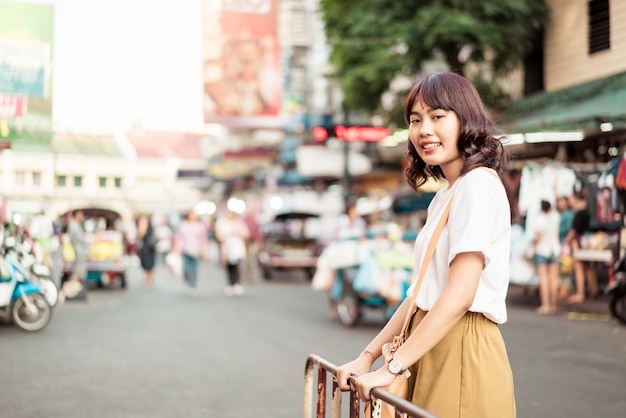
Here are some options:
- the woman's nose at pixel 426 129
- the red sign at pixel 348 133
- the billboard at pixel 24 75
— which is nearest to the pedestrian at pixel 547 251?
the billboard at pixel 24 75

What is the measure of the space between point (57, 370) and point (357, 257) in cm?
483

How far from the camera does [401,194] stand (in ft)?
75.0

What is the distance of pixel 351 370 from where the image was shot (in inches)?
94.2

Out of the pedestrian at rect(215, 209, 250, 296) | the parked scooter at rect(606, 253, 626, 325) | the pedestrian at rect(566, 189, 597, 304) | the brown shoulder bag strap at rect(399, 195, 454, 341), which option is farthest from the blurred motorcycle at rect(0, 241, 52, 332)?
the brown shoulder bag strap at rect(399, 195, 454, 341)

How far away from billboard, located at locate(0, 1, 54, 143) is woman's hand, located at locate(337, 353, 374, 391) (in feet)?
44.3

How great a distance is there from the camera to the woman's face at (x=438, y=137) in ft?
7.54

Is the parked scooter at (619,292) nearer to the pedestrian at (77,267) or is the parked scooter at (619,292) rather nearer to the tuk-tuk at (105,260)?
the pedestrian at (77,267)

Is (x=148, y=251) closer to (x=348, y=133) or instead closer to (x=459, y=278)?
(x=348, y=133)

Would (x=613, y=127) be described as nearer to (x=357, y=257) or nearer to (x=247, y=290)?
(x=357, y=257)

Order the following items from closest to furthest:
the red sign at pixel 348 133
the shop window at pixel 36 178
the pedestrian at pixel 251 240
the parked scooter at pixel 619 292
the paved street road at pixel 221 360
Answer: the paved street road at pixel 221 360 < the parked scooter at pixel 619 292 < the shop window at pixel 36 178 < the pedestrian at pixel 251 240 < the red sign at pixel 348 133

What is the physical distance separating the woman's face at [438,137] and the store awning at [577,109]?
789cm

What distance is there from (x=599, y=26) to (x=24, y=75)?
9.84 meters

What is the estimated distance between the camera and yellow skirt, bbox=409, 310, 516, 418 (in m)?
2.18

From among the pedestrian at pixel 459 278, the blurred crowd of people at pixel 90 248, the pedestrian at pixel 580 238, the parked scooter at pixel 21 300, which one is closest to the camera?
the pedestrian at pixel 459 278
